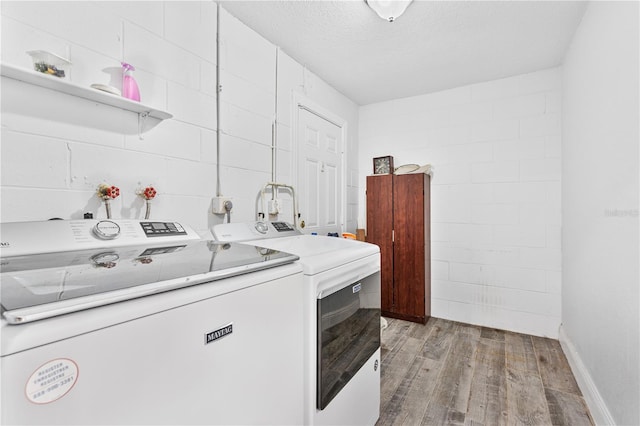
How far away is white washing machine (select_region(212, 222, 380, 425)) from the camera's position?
1.12m

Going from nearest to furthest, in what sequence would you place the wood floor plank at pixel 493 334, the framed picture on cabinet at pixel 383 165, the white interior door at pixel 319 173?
1. the white interior door at pixel 319 173
2. the wood floor plank at pixel 493 334
3. the framed picture on cabinet at pixel 383 165

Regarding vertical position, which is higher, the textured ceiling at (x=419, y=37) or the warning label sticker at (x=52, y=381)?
the textured ceiling at (x=419, y=37)

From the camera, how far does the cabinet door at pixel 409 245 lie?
2971 millimetres

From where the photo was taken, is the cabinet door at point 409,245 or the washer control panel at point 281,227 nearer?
the washer control panel at point 281,227

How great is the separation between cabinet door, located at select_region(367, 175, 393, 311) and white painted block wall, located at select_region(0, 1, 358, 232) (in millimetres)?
1274

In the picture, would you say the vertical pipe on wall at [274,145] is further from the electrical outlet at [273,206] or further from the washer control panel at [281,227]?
the washer control panel at [281,227]

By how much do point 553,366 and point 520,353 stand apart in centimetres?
23

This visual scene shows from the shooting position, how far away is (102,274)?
0.70 m

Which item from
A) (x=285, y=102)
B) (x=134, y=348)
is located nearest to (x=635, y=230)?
(x=134, y=348)

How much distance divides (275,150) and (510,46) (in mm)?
1970

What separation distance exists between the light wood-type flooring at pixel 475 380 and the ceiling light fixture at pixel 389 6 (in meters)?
2.27

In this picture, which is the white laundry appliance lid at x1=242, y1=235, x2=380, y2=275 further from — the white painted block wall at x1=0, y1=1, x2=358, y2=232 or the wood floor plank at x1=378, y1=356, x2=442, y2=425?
the wood floor plank at x1=378, y1=356, x2=442, y2=425

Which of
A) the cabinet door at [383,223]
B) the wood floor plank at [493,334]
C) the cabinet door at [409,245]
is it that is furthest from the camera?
the cabinet door at [383,223]

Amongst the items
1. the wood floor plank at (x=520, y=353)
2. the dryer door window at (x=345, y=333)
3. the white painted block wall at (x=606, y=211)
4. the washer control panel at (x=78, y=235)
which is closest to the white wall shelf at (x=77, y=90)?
the washer control panel at (x=78, y=235)
